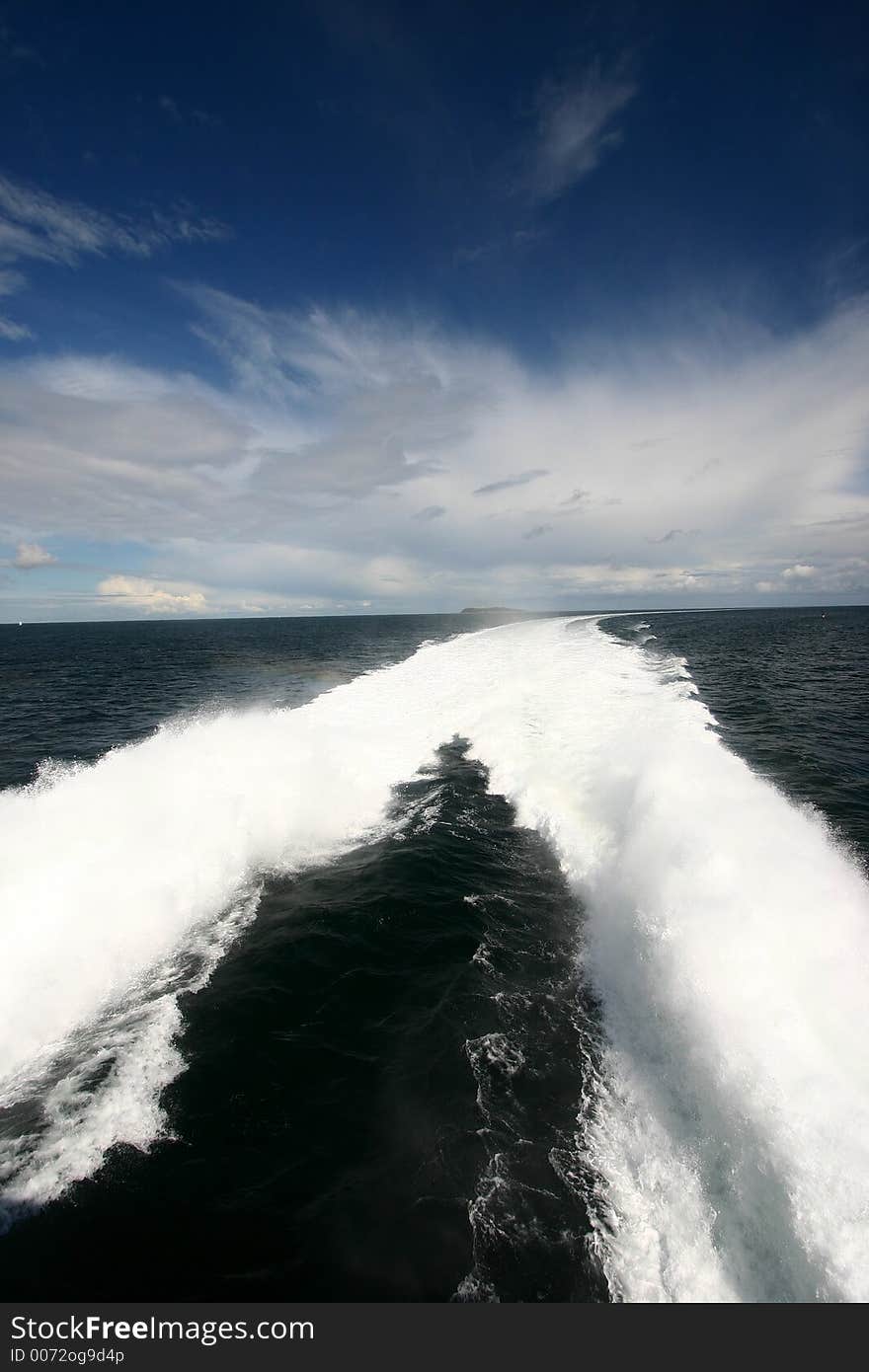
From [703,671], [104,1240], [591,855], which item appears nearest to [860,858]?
[591,855]

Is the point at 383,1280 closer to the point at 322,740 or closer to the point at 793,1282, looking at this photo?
the point at 793,1282

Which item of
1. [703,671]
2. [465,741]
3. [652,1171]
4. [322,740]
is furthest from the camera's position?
[703,671]

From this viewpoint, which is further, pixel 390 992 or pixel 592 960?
pixel 592 960

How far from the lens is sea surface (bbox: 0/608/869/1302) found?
194 inches

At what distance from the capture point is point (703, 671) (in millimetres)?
40625

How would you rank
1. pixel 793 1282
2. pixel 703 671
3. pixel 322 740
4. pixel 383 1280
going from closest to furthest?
1. pixel 793 1282
2. pixel 383 1280
3. pixel 322 740
4. pixel 703 671

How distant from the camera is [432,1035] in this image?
746 cm

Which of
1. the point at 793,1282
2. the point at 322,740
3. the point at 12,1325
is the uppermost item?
Result: the point at 322,740

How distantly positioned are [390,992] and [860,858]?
11369mm

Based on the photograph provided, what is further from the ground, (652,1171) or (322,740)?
(322,740)

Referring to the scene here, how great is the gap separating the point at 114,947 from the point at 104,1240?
462 cm

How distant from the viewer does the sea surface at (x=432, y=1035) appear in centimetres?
493

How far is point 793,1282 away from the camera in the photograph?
451 cm

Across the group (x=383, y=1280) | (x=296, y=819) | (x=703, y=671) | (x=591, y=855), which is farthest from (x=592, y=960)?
(x=703, y=671)
